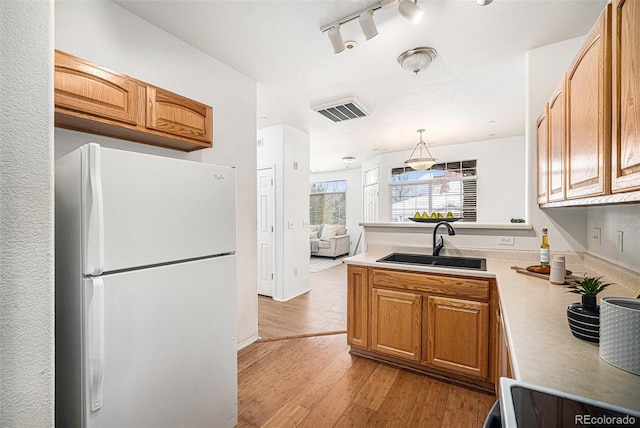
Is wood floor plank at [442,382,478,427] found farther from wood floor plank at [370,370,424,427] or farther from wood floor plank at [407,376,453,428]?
wood floor plank at [370,370,424,427]

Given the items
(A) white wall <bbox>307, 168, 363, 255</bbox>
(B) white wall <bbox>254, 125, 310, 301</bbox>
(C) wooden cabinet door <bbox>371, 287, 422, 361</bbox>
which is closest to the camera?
(C) wooden cabinet door <bbox>371, 287, 422, 361</bbox>

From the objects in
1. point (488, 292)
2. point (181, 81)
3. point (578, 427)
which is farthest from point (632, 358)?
point (181, 81)

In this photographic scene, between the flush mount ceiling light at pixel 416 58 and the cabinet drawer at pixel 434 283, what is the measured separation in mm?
1696

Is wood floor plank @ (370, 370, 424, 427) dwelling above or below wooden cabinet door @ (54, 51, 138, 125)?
below

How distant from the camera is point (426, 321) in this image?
2260 mm

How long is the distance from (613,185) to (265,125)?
394 cm

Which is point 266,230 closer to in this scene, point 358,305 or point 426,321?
point 358,305

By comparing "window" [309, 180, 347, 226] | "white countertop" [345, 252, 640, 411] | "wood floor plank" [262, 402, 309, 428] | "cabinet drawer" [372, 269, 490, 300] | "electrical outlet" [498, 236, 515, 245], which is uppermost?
"window" [309, 180, 347, 226]

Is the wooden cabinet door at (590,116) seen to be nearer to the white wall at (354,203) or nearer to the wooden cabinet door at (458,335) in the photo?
the wooden cabinet door at (458,335)

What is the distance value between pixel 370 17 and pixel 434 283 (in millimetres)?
1840

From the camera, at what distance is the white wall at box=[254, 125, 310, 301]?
166 inches

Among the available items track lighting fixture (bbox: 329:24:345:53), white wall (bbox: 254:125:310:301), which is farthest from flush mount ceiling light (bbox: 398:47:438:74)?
white wall (bbox: 254:125:310:301)

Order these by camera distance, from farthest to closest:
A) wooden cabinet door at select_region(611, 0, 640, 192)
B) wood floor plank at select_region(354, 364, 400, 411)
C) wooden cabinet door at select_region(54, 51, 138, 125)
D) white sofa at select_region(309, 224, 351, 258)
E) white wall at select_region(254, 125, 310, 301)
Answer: white sofa at select_region(309, 224, 351, 258), white wall at select_region(254, 125, 310, 301), wood floor plank at select_region(354, 364, 400, 411), wooden cabinet door at select_region(54, 51, 138, 125), wooden cabinet door at select_region(611, 0, 640, 192)

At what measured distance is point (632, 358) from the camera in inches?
32.3
